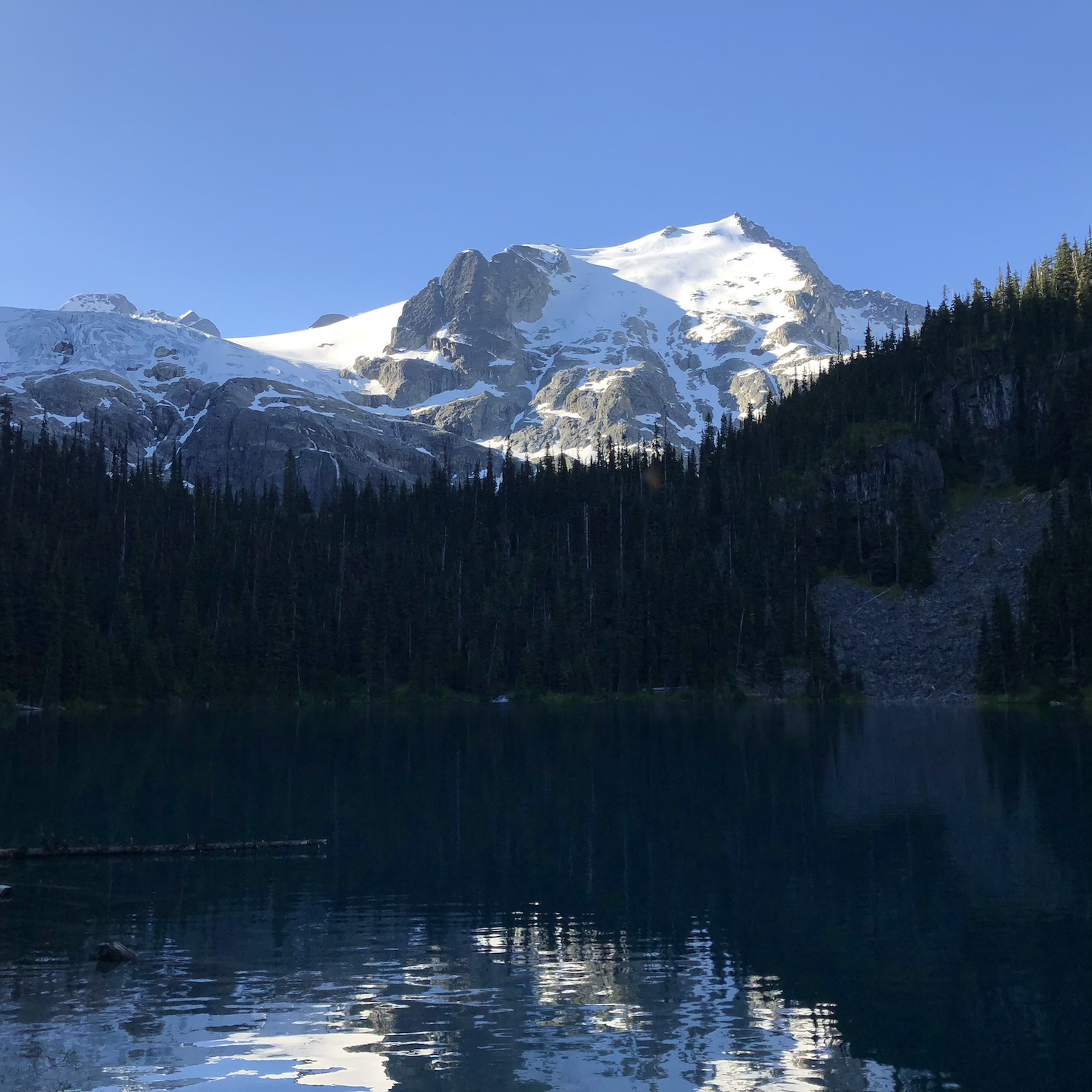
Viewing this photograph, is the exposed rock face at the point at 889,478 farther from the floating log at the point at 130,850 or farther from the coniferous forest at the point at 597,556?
the floating log at the point at 130,850

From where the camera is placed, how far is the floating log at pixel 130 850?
34062mm

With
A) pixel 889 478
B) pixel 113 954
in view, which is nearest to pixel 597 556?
pixel 889 478

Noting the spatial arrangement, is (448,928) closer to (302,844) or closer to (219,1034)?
(219,1034)

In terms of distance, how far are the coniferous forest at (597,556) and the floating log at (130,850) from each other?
8035cm

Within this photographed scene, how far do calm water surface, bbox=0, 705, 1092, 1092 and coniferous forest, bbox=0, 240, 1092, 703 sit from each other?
6041 centimetres

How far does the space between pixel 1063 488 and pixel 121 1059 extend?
138 m

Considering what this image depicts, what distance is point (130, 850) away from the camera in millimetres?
34562

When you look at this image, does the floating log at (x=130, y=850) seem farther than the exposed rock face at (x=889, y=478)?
No

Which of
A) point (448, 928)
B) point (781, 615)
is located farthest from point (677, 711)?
point (448, 928)

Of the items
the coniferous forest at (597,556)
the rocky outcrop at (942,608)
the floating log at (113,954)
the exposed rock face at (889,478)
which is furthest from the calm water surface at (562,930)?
the exposed rock face at (889,478)

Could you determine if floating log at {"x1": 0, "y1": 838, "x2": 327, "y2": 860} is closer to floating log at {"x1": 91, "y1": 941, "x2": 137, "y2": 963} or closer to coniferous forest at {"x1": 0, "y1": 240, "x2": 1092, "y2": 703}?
floating log at {"x1": 91, "y1": 941, "x2": 137, "y2": 963}

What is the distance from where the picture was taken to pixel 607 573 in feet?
500

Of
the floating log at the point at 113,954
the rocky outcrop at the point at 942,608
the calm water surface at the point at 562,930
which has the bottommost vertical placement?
the calm water surface at the point at 562,930

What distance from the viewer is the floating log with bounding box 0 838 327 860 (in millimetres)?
34062
